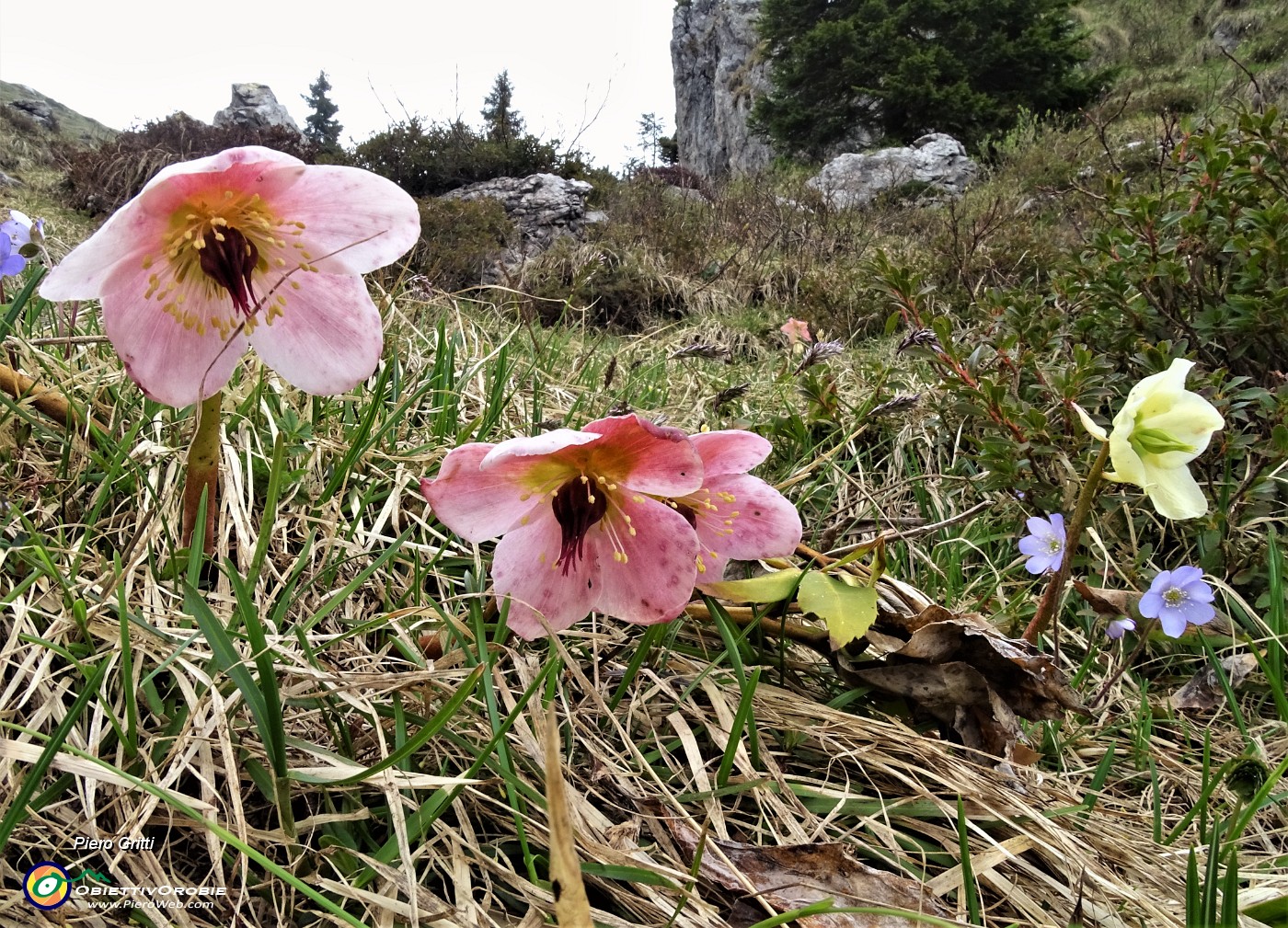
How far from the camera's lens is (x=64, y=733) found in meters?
0.67

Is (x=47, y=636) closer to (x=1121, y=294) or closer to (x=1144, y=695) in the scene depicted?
(x=1144, y=695)

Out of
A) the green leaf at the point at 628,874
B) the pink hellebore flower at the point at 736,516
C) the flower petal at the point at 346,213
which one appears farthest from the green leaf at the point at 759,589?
the flower petal at the point at 346,213

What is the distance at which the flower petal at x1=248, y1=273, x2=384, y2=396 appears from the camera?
37.2 inches

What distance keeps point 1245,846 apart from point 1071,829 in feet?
1.32

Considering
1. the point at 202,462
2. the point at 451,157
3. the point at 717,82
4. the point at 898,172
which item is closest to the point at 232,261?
the point at 202,462

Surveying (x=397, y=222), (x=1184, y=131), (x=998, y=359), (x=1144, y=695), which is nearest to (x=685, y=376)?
(x=998, y=359)

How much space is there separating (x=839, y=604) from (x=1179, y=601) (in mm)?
704

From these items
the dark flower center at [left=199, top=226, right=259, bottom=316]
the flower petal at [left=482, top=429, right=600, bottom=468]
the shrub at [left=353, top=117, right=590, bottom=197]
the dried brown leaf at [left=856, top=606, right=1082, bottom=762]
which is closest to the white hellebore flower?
the dried brown leaf at [left=856, top=606, right=1082, bottom=762]

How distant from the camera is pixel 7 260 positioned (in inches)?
48.8

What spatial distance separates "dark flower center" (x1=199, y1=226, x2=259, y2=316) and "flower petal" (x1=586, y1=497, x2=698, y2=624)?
20.0 inches

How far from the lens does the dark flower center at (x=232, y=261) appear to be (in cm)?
89

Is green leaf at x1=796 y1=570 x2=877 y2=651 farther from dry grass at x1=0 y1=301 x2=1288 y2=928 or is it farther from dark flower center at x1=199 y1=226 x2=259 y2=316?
dark flower center at x1=199 y1=226 x2=259 y2=316

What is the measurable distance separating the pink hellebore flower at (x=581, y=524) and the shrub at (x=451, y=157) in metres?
11.0

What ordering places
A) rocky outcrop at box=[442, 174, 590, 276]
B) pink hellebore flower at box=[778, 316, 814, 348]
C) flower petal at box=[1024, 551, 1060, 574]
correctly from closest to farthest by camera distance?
flower petal at box=[1024, 551, 1060, 574], pink hellebore flower at box=[778, 316, 814, 348], rocky outcrop at box=[442, 174, 590, 276]
